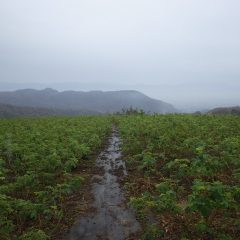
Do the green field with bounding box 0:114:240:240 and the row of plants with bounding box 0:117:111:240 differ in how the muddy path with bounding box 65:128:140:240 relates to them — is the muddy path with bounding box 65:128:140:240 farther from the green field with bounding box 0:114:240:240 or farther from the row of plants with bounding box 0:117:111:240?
the row of plants with bounding box 0:117:111:240

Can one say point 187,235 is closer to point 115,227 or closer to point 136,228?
point 136,228

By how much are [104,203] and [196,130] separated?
12028mm

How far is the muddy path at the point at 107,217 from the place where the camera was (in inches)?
295

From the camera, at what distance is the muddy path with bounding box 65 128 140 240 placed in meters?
7.49

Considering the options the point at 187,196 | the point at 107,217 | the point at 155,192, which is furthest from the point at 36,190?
the point at 187,196

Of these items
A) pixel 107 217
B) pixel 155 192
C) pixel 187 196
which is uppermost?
pixel 187 196

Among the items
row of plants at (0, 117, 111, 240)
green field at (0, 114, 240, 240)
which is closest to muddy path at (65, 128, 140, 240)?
green field at (0, 114, 240, 240)

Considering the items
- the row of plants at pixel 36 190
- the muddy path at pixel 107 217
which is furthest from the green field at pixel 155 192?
the muddy path at pixel 107 217

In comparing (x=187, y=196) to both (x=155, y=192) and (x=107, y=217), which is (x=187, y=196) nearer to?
(x=155, y=192)

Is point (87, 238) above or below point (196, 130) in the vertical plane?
below

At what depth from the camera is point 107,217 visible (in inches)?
334

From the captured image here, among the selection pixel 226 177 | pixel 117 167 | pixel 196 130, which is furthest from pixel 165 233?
pixel 196 130

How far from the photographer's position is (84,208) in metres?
9.17

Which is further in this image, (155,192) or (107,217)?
(155,192)
